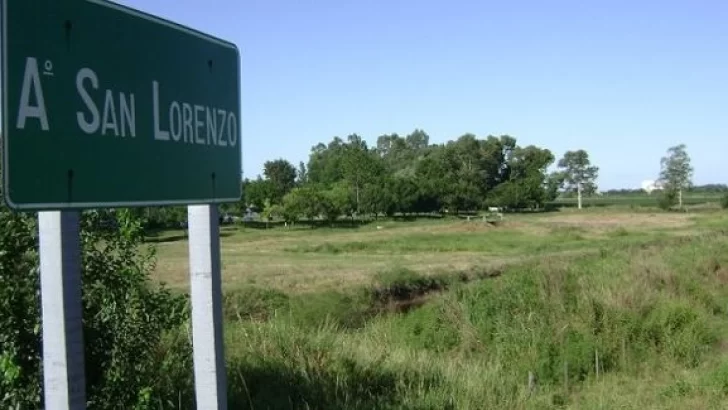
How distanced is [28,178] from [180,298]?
145 inches

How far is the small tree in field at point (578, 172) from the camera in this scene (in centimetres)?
12500

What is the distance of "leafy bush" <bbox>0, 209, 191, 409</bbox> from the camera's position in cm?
410

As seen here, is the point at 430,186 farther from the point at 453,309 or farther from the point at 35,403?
the point at 35,403

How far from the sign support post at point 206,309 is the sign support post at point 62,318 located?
519mm

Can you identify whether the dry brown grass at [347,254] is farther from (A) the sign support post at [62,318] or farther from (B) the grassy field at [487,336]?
(A) the sign support post at [62,318]

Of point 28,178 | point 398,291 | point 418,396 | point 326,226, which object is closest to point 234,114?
point 28,178

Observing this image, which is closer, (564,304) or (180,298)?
(180,298)

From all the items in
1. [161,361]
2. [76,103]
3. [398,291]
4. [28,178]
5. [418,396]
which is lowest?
[398,291]

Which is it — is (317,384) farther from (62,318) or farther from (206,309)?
(62,318)

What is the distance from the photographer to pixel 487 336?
567 inches

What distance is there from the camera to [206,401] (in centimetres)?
248

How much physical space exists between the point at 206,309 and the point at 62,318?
1.98 feet

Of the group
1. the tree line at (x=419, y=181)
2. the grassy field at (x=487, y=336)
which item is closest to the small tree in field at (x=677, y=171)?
the tree line at (x=419, y=181)

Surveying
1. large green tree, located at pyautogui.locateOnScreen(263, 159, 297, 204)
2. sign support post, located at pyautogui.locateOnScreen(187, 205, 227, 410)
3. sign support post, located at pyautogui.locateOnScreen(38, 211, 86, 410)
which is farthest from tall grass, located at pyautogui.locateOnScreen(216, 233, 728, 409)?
large green tree, located at pyautogui.locateOnScreen(263, 159, 297, 204)
